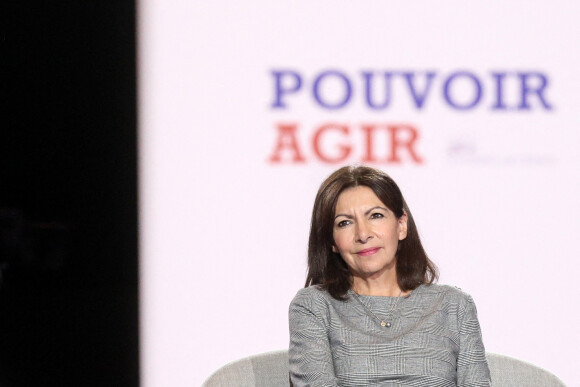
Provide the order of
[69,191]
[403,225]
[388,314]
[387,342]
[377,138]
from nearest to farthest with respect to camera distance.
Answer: [387,342] → [388,314] → [403,225] → [377,138] → [69,191]

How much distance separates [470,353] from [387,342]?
0.83 feet

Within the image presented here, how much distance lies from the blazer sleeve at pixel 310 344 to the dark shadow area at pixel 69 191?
1706mm

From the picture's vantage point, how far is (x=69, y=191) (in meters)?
4.58

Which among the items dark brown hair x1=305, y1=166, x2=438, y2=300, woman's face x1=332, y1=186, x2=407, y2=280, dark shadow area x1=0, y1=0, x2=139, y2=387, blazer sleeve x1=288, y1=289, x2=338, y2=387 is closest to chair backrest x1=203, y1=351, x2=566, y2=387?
blazer sleeve x1=288, y1=289, x2=338, y2=387

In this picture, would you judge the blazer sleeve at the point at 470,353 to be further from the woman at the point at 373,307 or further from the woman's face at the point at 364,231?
the woman's face at the point at 364,231

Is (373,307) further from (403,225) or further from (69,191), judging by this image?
(69,191)

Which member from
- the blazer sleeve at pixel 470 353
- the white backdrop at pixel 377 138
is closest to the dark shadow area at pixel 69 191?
the white backdrop at pixel 377 138

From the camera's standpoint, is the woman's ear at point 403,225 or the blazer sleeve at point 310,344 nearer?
the blazer sleeve at point 310,344

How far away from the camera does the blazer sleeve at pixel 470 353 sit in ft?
8.03

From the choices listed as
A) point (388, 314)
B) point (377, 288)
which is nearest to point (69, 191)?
point (377, 288)

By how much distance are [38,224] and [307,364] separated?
2815 mm

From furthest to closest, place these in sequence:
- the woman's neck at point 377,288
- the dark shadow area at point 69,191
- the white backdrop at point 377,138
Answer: the dark shadow area at point 69,191 → the white backdrop at point 377,138 → the woman's neck at point 377,288

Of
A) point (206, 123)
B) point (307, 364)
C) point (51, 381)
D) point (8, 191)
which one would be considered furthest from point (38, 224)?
point (307, 364)

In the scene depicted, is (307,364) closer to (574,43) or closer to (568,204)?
(568,204)
